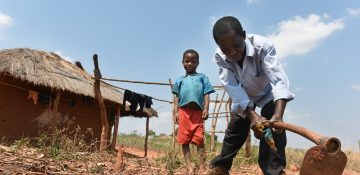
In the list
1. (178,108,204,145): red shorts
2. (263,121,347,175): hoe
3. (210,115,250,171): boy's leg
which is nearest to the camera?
(263,121,347,175): hoe

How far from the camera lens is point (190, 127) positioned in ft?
16.1

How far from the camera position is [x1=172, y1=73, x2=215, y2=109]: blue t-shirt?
5.00 metres

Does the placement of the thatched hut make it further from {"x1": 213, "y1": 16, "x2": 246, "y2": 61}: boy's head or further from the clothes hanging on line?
{"x1": 213, "y1": 16, "x2": 246, "y2": 61}: boy's head

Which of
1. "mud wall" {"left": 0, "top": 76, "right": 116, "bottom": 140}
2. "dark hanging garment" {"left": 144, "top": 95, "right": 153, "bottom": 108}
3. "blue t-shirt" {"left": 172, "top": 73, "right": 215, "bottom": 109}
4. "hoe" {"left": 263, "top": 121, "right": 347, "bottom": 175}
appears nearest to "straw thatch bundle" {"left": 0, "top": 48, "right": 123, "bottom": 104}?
"mud wall" {"left": 0, "top": 76, "right": 116, "bottom": 140}

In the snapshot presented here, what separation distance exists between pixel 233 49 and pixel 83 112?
9990 millimetres

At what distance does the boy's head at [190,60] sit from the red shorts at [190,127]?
1.75 feet

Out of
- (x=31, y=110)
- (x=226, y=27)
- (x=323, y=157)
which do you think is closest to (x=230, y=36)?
(x=226, y=27)

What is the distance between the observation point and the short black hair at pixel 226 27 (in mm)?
2781

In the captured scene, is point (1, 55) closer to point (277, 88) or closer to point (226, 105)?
point (226, 105)

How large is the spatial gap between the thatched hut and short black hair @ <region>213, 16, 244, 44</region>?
7.10m

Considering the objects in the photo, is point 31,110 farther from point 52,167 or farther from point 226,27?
point 226,27

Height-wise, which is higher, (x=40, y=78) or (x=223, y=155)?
(x=40, y=78)

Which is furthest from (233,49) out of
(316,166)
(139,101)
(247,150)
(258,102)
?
(139,101)

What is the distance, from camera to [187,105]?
5008 mm
